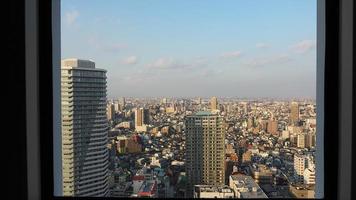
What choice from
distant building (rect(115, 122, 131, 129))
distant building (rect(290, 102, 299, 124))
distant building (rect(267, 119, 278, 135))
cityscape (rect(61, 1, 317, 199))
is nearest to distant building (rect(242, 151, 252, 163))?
cityscape (rect(61, 1, 317, 199))

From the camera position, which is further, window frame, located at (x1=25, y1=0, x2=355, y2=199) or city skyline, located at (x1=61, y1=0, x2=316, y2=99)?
city skyline, located at (x1=61, y1=0, x2=316, y2=99)

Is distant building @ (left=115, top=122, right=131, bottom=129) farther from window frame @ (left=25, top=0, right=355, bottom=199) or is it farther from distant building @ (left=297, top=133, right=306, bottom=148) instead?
distant building @ (left=297, top=133, right=306, bottom=148)

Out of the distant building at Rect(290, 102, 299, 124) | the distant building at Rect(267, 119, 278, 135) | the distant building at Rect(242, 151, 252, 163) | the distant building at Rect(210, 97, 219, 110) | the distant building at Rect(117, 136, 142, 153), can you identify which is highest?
the distant building at Rect(210, 97, 219, 110)

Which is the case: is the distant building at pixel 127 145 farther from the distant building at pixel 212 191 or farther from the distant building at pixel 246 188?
the distant building at pixel 246 188

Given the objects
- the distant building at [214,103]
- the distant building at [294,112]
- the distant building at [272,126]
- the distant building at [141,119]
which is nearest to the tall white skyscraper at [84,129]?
the distant building at [141,119]

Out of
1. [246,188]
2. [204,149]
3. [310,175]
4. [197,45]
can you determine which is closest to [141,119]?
[204,149]

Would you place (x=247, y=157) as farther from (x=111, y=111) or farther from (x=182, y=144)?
(x=111, y=111)
